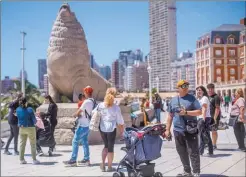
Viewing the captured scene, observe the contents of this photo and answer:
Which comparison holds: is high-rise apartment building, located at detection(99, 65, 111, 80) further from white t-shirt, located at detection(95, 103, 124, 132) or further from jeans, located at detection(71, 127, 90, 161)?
white t-shirt, located at detection(95, 103, 124, 132)

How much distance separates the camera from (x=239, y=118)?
803 centimetres

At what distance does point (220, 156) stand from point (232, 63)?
24.8ft

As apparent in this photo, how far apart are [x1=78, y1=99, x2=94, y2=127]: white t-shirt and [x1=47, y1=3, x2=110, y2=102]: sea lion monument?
9.82 feet

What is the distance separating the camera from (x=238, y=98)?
26.8 feet

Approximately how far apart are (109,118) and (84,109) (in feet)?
2.50

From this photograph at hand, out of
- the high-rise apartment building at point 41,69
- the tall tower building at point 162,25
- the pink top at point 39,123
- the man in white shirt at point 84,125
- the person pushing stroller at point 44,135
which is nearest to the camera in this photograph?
the man in white shirt at point 84,125

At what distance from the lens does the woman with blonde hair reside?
7.97 metres

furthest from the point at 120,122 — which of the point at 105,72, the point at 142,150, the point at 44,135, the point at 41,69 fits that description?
the point at 105,72

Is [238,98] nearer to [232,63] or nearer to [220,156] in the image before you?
[220,156]

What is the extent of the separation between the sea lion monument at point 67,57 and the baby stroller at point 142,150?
4330mm

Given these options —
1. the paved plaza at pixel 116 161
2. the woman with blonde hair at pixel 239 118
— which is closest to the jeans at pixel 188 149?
the paved plaza at pixel 116 161

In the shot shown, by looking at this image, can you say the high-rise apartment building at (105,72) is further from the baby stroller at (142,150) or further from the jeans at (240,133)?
the baby stroller at (142,150)

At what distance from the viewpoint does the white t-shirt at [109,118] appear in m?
5.89

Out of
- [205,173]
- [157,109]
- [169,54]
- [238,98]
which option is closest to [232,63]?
[157,109]
